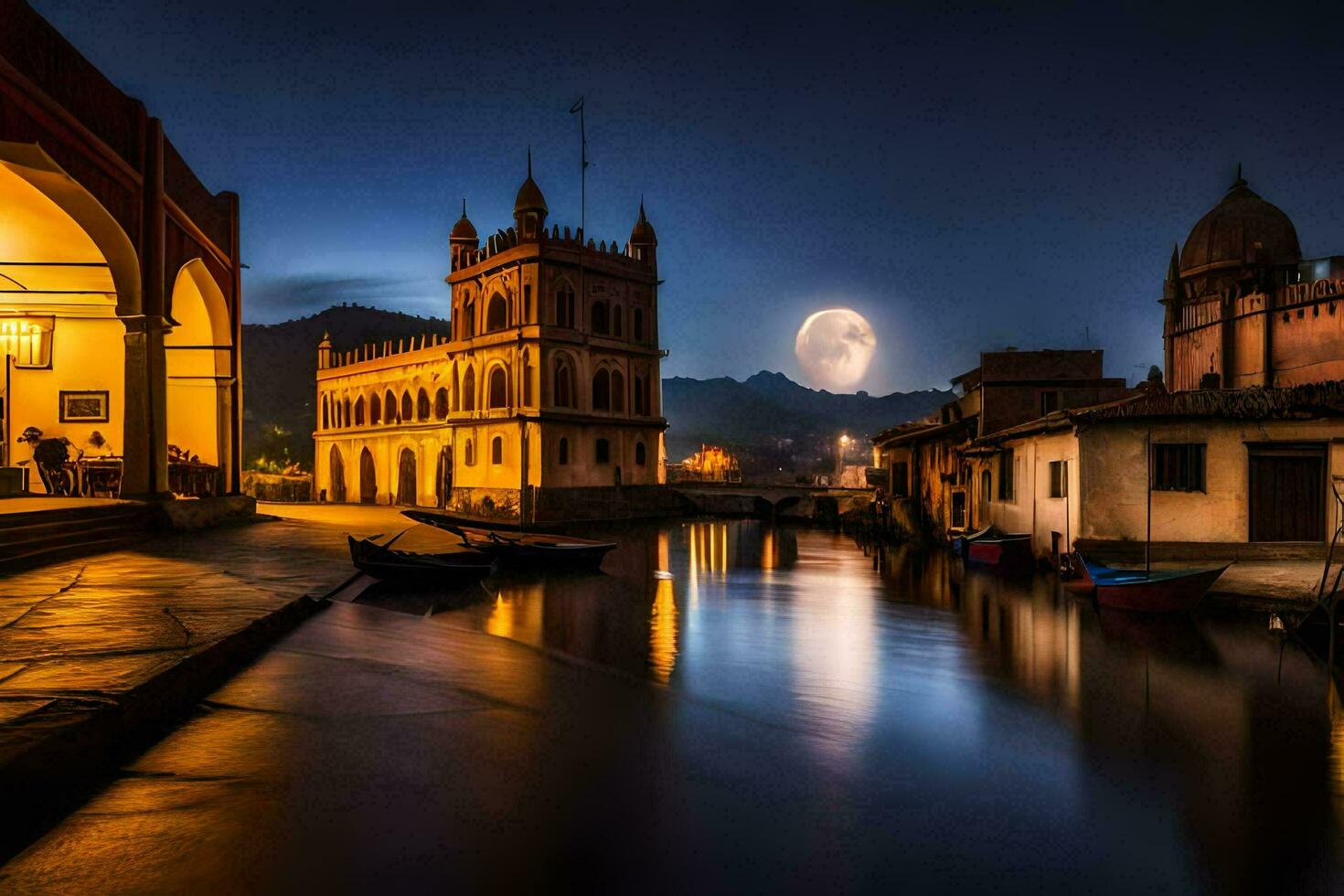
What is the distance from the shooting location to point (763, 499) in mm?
44875

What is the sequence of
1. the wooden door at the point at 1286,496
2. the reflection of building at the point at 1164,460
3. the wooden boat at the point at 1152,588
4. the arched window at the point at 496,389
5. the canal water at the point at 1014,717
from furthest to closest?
the arched window at the point at 496,389, the wooden door at the point at 1286,496, the reflection of building at the point at 1164,460, the wooden boat at the point at 1152,588, the canal water at the point at 1014,717

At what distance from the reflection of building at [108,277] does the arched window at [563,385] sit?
16.4 m

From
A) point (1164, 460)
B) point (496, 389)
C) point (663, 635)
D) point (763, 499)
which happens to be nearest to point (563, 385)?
point (496, 389)

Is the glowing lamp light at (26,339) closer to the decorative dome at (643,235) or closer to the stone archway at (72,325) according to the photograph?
the stone archway at (72,325)

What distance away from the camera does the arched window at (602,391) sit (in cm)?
3709

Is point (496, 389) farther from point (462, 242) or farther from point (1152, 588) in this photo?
point (1152, 588)

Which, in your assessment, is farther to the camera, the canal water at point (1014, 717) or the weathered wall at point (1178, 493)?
the weathered wall at point (1178, 493)

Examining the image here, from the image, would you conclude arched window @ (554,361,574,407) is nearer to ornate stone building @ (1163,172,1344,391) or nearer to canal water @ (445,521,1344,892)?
canal water @ (445,521,1344,892)

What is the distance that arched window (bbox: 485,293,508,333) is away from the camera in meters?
36.6

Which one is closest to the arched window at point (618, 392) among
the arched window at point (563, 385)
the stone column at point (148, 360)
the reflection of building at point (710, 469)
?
the arched window at point (563, 385)

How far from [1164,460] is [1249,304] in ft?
73.0

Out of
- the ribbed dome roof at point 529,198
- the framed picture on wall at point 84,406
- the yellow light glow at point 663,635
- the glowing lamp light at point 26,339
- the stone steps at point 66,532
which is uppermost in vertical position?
the ribbed dome roof at point 529,198

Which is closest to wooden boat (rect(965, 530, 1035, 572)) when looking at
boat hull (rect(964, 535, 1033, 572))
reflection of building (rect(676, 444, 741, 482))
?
boat hull (rect(964, 535, 1033, 572))

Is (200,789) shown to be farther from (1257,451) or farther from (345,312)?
(345,312)
